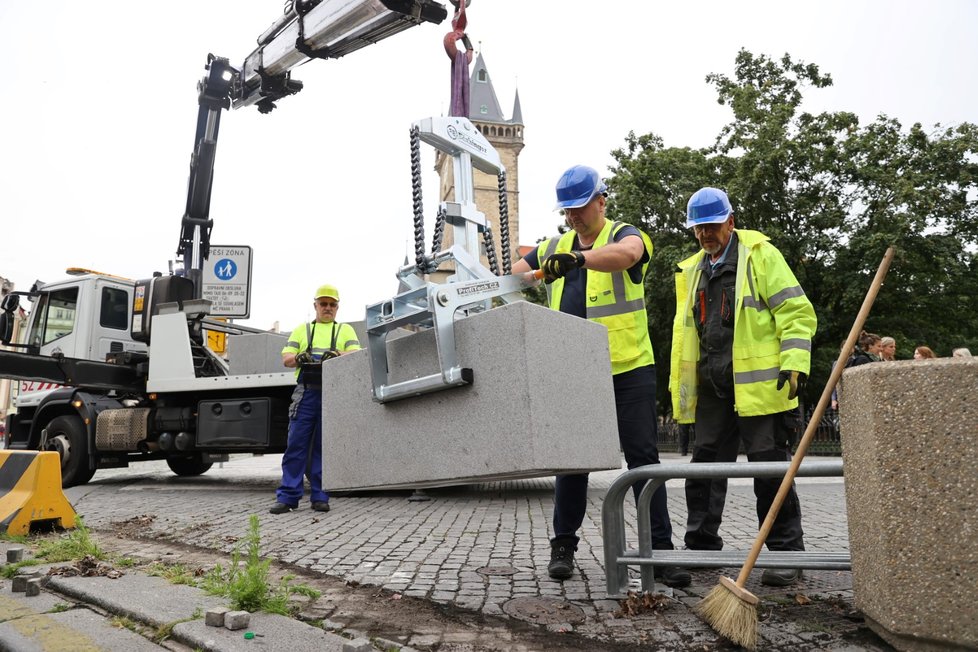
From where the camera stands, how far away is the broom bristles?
2.61m

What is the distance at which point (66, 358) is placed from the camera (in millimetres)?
9492

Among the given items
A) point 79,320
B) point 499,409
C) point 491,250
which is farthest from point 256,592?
point 79,320

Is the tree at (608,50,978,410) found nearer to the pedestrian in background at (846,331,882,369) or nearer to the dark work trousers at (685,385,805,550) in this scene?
the pedestrian in background at (846,331,882,369)

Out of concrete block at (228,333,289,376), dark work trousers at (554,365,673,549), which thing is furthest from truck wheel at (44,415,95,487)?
dark work trousers at (554,365,673,549)

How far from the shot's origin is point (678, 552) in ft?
10.5

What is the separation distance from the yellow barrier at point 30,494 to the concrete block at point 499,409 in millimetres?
3201

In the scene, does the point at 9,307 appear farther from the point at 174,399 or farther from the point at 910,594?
the point at 910,594

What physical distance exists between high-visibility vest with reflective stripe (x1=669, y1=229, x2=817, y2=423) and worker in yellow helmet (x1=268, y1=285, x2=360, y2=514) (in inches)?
146

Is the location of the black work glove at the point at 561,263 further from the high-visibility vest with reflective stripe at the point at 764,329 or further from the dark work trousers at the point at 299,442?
the dark work trousers at the point at 299,442

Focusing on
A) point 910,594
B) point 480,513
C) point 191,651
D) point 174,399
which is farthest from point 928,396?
point 174,399

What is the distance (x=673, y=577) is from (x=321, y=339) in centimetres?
428

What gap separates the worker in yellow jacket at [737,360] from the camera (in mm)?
3609

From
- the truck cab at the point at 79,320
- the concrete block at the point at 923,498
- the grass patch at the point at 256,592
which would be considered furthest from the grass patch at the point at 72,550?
the truck cab at the point at 79,320

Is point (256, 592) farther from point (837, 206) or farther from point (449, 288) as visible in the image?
point (837, 206)
